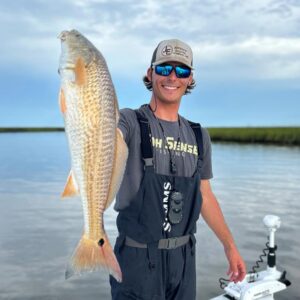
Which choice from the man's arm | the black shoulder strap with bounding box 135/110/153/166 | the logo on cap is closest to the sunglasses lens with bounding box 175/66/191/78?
the logo on cap

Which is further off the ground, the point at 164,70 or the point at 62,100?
the point at 164,70

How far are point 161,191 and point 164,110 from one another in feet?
2.05

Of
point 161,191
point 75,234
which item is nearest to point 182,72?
point 161,191

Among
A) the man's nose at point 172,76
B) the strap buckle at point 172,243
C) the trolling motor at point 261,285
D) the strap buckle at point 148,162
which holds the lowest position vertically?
the trolling motor at point 261,285

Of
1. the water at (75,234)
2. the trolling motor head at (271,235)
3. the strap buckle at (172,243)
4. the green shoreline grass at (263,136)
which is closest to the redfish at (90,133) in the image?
the strap buckle at (172,243)

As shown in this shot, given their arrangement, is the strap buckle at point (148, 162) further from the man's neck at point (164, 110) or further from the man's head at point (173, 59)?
the man's head at point (173, 59)

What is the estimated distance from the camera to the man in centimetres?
321

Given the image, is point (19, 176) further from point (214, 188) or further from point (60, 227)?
point (60, 227)

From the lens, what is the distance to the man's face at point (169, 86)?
11.0 feet

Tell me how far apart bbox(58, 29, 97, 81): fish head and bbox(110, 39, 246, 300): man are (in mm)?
1015

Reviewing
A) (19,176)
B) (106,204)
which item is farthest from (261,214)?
(19,176)

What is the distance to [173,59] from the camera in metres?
3.33

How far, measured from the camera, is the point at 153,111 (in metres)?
3.46

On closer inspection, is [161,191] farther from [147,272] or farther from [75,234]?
[75,234]
